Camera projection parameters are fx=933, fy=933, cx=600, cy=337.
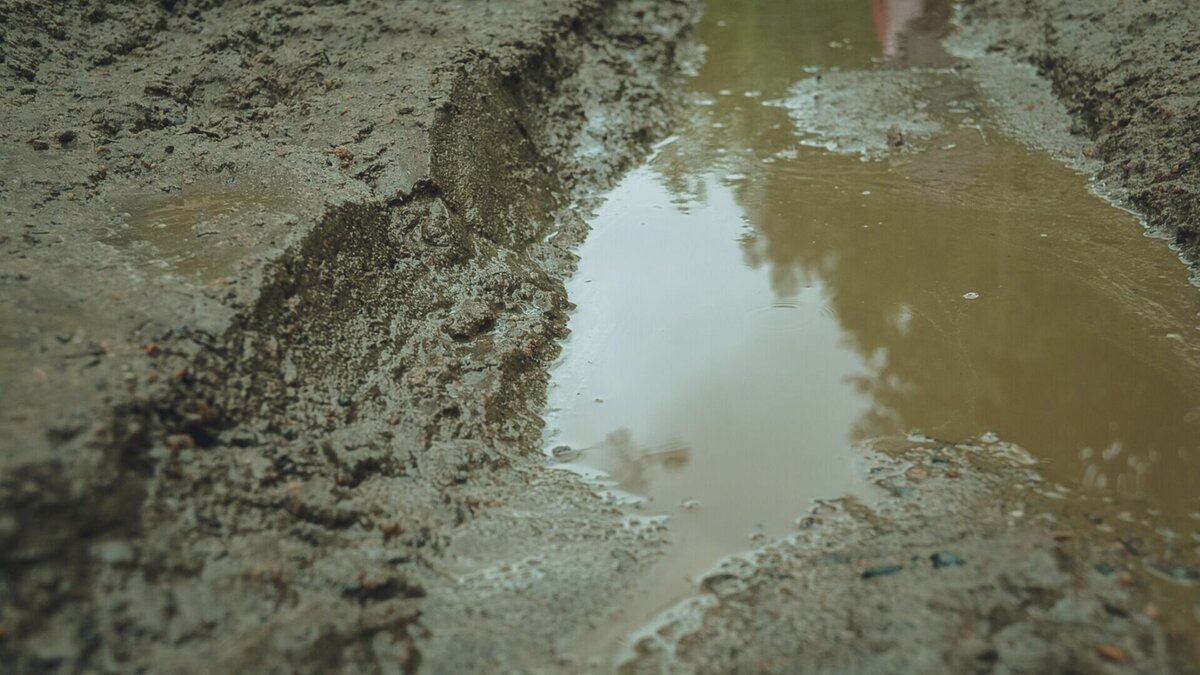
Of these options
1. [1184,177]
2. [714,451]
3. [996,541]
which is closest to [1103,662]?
[996,541]

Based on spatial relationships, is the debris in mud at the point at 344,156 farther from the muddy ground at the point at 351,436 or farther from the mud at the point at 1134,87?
the mud at the point at 1134,87

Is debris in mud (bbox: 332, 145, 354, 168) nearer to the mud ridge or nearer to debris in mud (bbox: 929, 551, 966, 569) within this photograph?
the mud ridge

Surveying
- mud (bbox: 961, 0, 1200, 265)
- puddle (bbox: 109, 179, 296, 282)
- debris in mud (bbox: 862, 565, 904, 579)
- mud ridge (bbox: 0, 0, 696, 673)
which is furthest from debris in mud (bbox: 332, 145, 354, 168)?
mud (bbox: 961, 0, 1200, 265)

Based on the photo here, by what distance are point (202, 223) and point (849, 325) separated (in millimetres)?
2676

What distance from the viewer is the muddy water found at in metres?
3.18

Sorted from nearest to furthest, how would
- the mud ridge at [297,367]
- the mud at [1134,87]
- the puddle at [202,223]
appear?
the mud ridge at [297,367], the puddle at [202,223], the mud at [1134,87]

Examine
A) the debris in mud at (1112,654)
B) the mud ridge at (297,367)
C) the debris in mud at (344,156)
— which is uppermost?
the debris in mud at (344,156)

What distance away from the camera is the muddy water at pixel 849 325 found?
3.18 meters

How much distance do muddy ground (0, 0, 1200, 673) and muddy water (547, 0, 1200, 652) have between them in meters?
0.18

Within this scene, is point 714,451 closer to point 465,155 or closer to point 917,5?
point 465,155

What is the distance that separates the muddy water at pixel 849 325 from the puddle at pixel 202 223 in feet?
4.34

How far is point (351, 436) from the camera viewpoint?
3.07 m

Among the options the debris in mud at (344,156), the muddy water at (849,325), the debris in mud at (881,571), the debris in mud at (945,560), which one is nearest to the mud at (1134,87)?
the muddy water at (849,325)

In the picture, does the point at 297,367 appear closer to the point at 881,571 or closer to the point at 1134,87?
the point at 881,571
